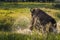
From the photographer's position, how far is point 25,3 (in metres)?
8.19

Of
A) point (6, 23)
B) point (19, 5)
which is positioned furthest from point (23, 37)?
point (19, 5)

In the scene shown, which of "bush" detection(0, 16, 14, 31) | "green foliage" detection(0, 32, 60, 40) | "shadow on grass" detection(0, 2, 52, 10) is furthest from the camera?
"shadow on grass" detection(0, 2, 52, 10)

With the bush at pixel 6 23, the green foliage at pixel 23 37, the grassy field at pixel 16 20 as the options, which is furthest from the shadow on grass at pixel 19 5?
the green foliage at pixel 23 37

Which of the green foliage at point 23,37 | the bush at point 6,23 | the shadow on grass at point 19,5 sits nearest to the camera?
the green foliage at point 23,37

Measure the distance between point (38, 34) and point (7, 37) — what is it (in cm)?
90

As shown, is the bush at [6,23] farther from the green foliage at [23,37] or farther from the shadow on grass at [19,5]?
the shadow on grass at [19,5]

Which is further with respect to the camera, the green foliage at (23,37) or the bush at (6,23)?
the bush at (6,23)

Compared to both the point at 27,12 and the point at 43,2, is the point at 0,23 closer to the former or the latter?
the point at 27,12

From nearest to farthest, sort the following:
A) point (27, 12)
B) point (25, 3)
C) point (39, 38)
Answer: point (39, 38) → point (27, 12) → point (25, 3)

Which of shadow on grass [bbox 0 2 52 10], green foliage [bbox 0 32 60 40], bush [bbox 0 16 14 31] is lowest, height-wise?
green foliage [bbox 0 32 60 40]

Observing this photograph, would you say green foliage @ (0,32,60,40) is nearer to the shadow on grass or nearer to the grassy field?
the grassy field

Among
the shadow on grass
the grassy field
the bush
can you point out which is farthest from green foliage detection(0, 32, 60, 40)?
the shadow on grass

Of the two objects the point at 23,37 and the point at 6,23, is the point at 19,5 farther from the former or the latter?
the point at 23,37

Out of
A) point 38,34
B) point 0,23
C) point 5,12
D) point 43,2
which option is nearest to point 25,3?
point 43,2
